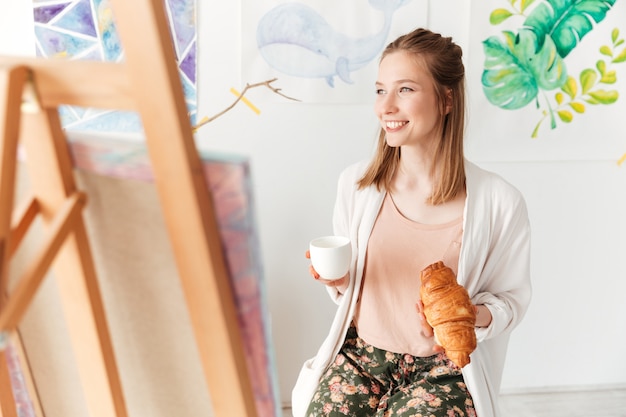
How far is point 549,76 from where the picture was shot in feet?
5.85

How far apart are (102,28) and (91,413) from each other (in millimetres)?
1169

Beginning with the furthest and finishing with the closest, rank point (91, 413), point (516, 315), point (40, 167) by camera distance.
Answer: point (516, 315), point (91, 413), point (40, 167)

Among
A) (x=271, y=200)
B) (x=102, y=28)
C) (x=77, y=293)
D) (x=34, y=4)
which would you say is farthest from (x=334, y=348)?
(x=34, y=4)

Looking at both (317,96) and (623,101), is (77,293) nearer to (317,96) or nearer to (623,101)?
(317,96)

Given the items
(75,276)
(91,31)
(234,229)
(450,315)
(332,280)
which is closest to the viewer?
(234,229)

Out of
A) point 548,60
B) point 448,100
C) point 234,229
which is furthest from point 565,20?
point 234,229

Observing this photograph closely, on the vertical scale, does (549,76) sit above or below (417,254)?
above

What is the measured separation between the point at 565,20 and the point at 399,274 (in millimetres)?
987

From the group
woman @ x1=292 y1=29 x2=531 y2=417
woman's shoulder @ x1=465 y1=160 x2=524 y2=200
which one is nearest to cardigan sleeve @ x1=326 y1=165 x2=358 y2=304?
woman @ x1=292 y1=29 x2=531 y2=417

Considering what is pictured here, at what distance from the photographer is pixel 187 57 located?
64.9 inches

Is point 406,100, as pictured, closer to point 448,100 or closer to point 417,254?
point 448,100

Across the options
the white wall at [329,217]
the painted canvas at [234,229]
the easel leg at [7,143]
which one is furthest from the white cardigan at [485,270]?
the easel leg at [7,143]

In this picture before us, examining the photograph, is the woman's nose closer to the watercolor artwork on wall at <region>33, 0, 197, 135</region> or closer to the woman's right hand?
the woman's right hand

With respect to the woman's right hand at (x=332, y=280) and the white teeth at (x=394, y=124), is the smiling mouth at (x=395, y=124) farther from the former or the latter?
the woman's right hand at (x=332, y=280)
